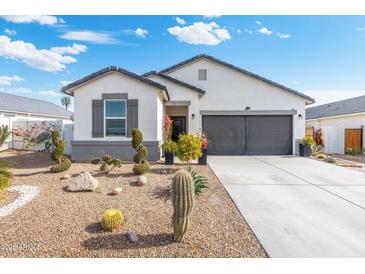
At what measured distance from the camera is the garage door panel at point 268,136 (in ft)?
47.1

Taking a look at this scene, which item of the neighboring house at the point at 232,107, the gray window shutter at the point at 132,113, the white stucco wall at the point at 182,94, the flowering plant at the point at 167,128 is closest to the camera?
the gray window shutter at the point at 132,113

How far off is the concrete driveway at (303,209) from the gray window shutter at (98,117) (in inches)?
217

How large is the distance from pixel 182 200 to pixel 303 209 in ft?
10.7

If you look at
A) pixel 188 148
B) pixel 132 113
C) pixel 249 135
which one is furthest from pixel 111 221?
pixel 249 135

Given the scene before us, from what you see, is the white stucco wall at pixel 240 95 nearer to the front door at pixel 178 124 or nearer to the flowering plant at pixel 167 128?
the front door at pixel 178 124

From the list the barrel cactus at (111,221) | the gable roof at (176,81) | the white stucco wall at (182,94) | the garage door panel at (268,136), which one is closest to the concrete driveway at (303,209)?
the barrel cactus at (111,221)

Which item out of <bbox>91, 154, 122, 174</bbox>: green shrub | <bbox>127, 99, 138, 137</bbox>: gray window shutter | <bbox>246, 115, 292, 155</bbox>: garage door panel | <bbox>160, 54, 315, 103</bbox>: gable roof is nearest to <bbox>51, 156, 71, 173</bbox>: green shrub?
<bbox>91, 154, 122, 174</bbox>: green shrub

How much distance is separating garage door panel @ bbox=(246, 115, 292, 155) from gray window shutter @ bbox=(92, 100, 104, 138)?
8831 millimetres

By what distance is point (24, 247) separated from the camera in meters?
3.48

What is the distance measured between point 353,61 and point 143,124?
1177cm

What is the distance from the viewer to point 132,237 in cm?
366

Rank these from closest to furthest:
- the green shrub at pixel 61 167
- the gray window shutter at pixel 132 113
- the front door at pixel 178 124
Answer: the green shrub at pixel 61 167
the gray window shutter at pixel 132 113
the front door at pixel 178 124

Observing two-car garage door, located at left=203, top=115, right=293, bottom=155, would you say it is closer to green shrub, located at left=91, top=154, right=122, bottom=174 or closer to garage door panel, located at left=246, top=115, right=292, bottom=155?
garage door panel, located at left=246, top=115, right=292, bottom=155

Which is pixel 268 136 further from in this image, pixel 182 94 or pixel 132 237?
pixel 132 237
